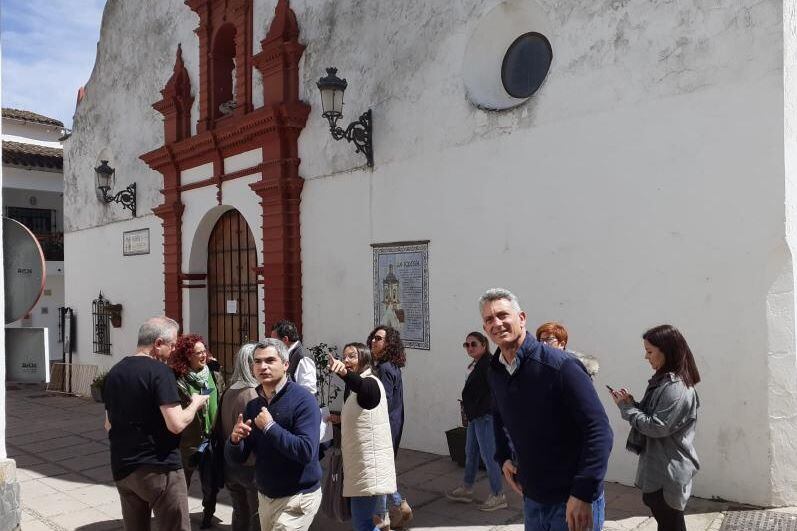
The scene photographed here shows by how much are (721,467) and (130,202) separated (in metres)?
10.9

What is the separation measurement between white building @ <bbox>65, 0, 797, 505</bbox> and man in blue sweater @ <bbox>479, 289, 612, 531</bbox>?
2.94m

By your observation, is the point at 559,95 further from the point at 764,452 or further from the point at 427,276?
the point at 764,452

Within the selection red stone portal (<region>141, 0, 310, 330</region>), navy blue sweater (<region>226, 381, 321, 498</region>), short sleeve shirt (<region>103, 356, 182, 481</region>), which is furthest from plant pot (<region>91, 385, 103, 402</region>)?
navy blue sweater (<region>226, 381, 321, 498</region>)

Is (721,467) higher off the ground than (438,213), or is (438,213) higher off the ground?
(438,213)

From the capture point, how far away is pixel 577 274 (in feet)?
20.7

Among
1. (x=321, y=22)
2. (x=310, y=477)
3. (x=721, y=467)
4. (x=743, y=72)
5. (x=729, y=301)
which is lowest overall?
(x=721, y=467)

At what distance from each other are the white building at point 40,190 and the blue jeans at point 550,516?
17.4 m

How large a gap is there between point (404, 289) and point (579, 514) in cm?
517

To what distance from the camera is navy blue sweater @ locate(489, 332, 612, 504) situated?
2848 millimetres

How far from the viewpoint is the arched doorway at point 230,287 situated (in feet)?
34.8

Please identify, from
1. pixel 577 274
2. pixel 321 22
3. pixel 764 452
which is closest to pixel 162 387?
pixel 577 274

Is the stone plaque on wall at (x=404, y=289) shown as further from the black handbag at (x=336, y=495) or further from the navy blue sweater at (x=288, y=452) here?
the navy blue sweater at (x=288, y=452)

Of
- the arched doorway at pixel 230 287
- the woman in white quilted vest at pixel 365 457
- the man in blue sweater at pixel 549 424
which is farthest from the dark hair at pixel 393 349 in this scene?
the arched doorway at pixel 230 287

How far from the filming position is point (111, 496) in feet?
21.2
